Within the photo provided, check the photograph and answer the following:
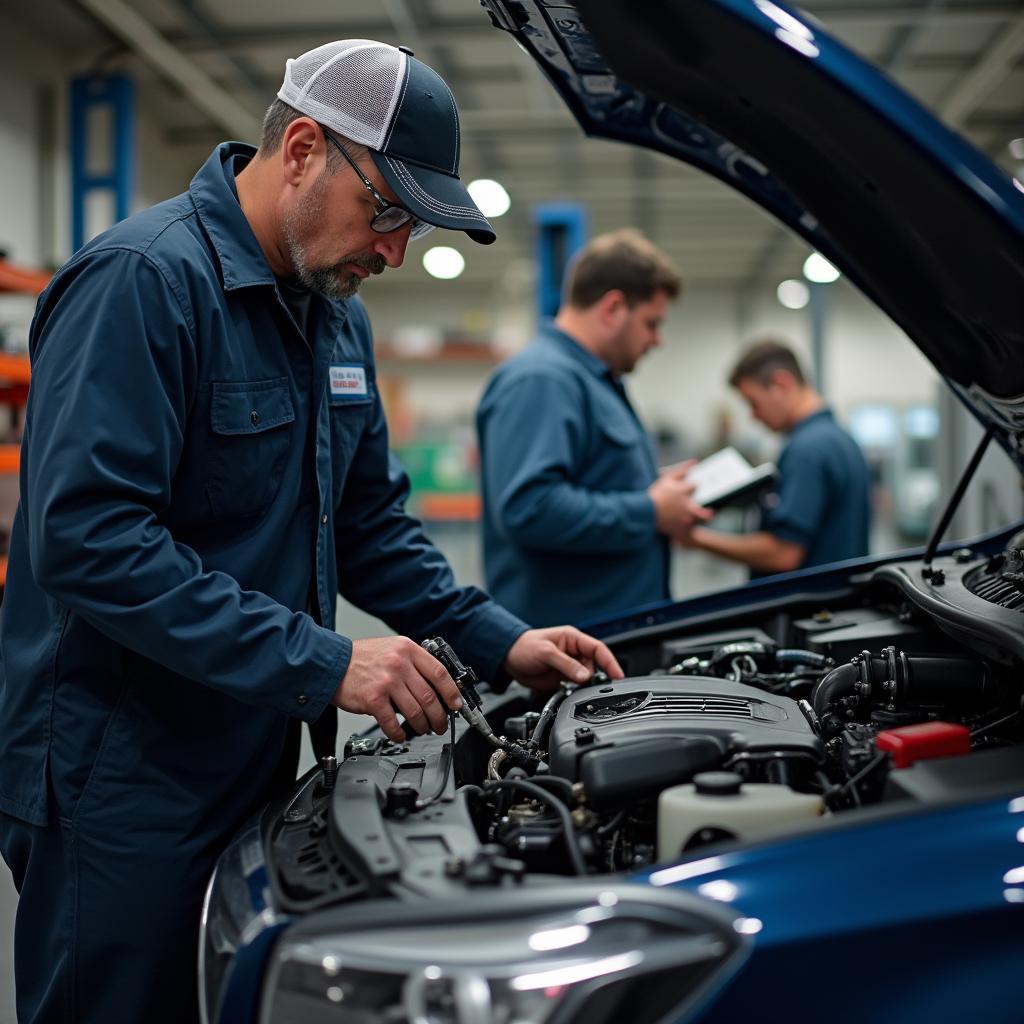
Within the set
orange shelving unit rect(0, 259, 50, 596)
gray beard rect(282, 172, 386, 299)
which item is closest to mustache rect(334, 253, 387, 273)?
gray beard rect(282, 172, 386, 299)

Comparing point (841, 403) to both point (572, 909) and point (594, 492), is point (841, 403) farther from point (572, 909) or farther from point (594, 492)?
point (572, 909)

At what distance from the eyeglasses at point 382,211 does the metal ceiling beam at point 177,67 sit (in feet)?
15.7

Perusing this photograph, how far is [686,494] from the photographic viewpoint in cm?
277

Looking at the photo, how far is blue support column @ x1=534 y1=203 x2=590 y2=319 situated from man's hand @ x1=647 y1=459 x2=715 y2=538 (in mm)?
2133

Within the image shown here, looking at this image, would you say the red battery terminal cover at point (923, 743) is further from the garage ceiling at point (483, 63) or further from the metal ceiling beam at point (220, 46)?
the metal ceiling beam at point (220, 46)

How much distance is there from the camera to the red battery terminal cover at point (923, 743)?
1.13 m

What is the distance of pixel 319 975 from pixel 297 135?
105cm

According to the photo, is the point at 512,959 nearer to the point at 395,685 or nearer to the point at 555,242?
the point at 395,685

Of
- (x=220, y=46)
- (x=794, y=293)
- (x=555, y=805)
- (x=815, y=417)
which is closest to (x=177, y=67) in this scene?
(x=220, y=46)

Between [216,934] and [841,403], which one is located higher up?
[841,403]

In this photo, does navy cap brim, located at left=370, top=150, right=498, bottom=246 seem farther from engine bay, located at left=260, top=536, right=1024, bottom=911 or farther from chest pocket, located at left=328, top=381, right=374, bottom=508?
engine bay, located at left=260, top=536, right=1024, bottom=911

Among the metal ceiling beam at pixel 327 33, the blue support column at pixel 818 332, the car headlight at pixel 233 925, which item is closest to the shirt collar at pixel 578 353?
the car headlight at pixel 233 925

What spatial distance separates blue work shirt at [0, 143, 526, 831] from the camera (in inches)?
46.0

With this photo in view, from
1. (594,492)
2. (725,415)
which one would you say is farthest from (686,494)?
(725,415)
